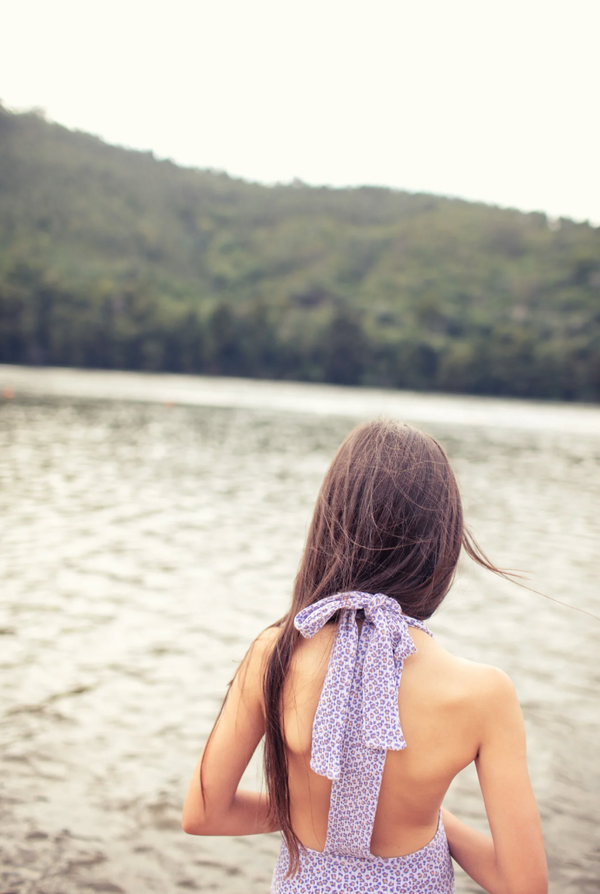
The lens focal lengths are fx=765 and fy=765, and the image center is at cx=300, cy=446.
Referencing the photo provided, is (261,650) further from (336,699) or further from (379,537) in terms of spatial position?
(379,537)

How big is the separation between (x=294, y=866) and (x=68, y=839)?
2.09 m

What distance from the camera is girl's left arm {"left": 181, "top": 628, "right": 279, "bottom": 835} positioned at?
1600 millimetres

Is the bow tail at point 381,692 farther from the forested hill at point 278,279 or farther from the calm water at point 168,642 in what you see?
the forested hill at point 278,279

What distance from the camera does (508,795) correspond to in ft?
4.87

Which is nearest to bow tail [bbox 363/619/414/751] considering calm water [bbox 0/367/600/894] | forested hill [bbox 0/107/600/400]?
calm water [bbox 0/367/600/894]

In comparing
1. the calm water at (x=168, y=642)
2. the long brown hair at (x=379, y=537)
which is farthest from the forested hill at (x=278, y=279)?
the long brown hair at (x=379, y=537)

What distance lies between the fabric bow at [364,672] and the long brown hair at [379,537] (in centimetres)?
9

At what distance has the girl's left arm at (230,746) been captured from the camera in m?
1.60

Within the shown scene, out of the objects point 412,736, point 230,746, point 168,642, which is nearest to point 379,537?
point 412,736

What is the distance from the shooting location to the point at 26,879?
3014 millimetres

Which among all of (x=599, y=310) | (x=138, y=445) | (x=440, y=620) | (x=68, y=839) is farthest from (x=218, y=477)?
(x=599, y=310)

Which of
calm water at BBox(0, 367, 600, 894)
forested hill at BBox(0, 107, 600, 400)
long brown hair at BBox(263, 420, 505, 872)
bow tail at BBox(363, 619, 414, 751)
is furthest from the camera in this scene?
forested hill at BBox(0, 107, 600, 400)

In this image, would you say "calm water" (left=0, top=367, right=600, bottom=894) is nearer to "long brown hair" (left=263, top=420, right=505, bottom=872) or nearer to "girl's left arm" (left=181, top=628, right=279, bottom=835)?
"girl's left arm" (left=181, top=628, right=279, bottom=835)

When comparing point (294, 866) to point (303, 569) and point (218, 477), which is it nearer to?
point (303, 569)
